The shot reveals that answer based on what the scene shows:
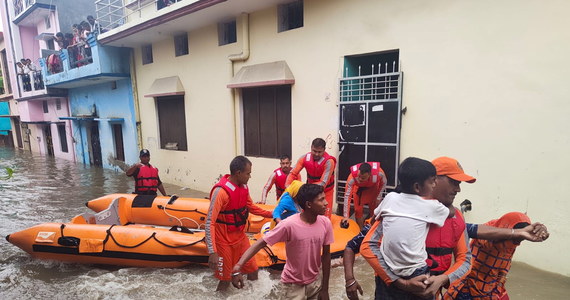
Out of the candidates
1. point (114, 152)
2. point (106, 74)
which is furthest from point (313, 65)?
point (114, 152)

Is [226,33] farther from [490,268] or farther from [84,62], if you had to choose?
[490,268]

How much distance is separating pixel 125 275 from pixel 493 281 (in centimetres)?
384

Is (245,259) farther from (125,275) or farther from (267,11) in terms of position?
(267,11)

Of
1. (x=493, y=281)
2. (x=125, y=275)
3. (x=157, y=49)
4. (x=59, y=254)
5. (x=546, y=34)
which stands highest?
(x=157, y=49)

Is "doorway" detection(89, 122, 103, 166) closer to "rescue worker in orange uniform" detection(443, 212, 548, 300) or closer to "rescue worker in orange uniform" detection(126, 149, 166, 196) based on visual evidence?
"rescue worker in orange uniform" detection(126, 149, 166, 196)

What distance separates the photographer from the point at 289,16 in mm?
5727

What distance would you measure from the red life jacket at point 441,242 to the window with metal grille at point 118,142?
11.2 meters

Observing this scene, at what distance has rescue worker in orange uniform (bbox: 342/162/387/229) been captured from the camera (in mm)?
3859

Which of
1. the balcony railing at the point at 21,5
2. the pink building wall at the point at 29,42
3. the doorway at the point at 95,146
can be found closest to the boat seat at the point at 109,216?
the doorway at the point at 95,146

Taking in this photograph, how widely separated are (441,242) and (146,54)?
948cm

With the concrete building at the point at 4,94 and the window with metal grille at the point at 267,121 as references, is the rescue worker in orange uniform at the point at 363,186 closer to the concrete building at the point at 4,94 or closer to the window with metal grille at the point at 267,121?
the window with metal grille at the point at 267,121

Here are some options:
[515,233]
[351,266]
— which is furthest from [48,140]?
[515,233]

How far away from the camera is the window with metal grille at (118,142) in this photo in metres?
10.6

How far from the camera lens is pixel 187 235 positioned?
11.9 feet
